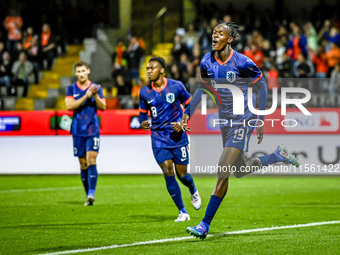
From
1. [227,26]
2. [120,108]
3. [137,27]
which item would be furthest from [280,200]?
[137,27]

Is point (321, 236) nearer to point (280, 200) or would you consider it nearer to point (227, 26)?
point (227, 26)

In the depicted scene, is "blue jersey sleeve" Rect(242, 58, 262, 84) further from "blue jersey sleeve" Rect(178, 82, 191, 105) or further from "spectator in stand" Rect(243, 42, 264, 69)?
"spectator in stand" Rect(243, 42, 264, 69)

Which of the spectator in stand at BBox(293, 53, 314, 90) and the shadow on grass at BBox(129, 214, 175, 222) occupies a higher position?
the spectator in stand at BBox(293, 53, 314, 90)

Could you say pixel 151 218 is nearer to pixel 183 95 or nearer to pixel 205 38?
pixel 183 95

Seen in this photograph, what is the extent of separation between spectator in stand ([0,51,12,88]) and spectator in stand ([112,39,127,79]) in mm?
3108

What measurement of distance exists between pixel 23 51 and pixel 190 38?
5.23 m

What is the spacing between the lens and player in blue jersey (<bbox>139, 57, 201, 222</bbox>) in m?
8.66

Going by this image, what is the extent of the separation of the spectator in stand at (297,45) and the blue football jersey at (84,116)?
8996mm

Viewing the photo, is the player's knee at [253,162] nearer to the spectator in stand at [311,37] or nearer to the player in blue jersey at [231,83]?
the player in blue jersey at [231,83]

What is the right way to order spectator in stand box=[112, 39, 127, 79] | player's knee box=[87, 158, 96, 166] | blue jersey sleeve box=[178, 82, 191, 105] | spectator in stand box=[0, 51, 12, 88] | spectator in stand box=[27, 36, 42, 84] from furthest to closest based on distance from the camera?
spectator in stand box=[27, 36, 42, 84], spectator in stand box=[112, 39, 127, 79], spectator in stand box=[0, 51, 12, 88], player's knee box=[87, 158, 96, 166], blue jersey sleeve box=[178, 82, 191, 105]

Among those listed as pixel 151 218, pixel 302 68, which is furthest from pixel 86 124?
pixel 302 68

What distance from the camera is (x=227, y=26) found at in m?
7.31

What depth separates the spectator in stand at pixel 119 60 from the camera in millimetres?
19609

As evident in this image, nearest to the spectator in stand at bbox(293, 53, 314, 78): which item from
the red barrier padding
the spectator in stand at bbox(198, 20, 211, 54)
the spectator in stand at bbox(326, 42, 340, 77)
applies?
the spectator in stand at bbox(326, 42, 340, 77)
